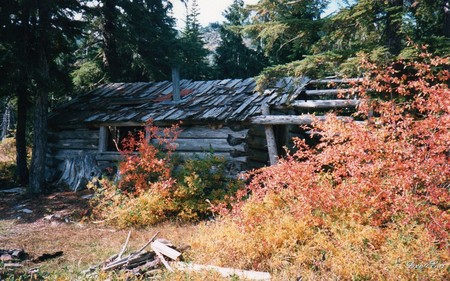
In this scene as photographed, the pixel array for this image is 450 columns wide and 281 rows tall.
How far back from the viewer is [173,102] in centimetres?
1366

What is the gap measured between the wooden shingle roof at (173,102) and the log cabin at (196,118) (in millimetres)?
28

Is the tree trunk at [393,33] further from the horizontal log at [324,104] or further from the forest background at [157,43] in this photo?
the horizontal log at [324,104]

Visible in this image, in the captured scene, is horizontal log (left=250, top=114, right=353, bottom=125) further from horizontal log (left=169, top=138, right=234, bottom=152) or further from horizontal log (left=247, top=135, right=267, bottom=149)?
horizontal log (left=169, top=138, right=234, bottom=152)

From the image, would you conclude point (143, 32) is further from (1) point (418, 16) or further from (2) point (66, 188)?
(1) point (418, 16)

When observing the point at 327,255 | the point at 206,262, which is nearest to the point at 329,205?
the point at 327,255

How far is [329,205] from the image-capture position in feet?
19.6

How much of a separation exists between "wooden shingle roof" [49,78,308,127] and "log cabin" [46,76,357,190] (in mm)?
28

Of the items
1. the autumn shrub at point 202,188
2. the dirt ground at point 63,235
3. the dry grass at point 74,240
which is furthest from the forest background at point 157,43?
the dry grass at point 74,240

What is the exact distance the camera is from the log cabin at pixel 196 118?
1135cm

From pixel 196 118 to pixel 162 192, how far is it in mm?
3238

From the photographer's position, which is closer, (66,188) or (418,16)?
(418,16)

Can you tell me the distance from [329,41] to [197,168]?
4464 mm

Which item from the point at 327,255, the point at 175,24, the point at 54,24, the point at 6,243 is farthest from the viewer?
the point at 175,24

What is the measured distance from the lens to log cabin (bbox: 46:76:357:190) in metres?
11.4
